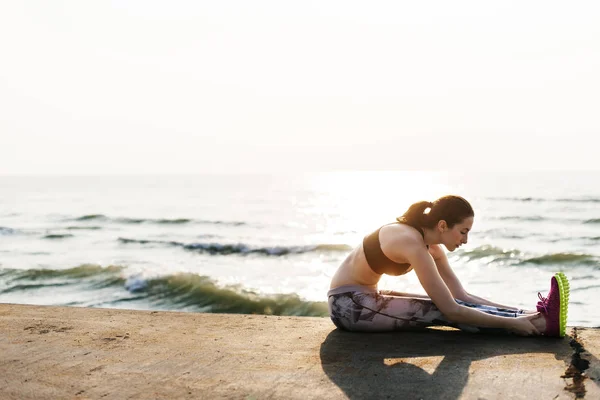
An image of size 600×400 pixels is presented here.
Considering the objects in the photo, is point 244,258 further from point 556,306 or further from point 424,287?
point 556,306

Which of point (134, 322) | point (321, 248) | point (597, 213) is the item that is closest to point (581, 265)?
point (321, 248)

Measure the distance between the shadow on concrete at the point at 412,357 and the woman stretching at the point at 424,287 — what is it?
0.33 feet

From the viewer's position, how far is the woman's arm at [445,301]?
13.2 ft

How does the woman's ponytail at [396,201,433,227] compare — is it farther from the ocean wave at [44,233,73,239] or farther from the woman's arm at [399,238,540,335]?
the ocean wave at [44,233,73,239]

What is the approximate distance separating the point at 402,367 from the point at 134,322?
256cm

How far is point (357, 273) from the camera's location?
442cm

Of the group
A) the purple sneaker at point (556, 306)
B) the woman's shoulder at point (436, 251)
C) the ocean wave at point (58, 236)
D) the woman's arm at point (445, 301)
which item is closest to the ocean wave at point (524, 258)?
the woman's shoulder at point (436, 251)

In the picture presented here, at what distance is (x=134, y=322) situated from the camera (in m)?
5.15

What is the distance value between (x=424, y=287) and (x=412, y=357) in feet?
1.69

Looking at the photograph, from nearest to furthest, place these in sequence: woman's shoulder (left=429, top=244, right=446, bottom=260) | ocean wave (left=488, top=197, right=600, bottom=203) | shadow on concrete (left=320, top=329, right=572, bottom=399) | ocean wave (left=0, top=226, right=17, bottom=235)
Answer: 1. shadow on concrete (left=320, top=329, right=572, bottom=399)
2. woman's shoulder (left=429, top=244, right=446, bottom=260)
3. ocean wave (left=0, top=226, right=17, bottom=235)
4. ocean wave (left=488, top=197, right=600, bottom=203)

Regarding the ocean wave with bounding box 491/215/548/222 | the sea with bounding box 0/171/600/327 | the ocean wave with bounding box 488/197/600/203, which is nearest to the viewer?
the sea with bounding box 0/171/600/327

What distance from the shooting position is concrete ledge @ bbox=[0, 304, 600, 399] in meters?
3.26

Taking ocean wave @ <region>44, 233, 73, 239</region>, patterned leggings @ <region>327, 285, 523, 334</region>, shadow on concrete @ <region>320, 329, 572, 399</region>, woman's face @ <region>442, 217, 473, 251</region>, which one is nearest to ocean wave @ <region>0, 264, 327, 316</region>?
patterned leggings @ <region>327, 285, 523, 334</region>

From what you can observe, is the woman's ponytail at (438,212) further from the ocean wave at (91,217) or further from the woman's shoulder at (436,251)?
the ocean wave at (91,217)
